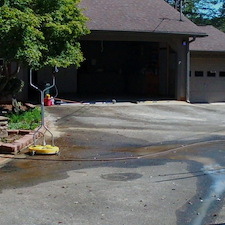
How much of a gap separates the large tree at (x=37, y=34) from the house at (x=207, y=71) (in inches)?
416

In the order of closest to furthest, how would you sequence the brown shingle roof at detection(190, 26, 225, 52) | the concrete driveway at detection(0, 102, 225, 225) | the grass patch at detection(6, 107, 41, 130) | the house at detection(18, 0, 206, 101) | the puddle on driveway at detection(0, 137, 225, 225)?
the concrete driveway at detection(0, 102, 225, 225) → the puddle on driveway at detection(0, 137, 225, 225) → the grass patch at detection(6, 107, 41, 130) → the house at detection(18, 0, 206, 101) → the brown shingle roof at detection(190, 26, 225, 52)

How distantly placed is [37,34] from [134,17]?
36.0ft

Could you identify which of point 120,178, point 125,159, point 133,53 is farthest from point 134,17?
point 120,178

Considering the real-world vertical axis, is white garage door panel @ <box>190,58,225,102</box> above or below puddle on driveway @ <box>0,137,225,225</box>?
above

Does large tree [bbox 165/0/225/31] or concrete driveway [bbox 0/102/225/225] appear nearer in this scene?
concrete driveway [bbox 0/102/225/225]

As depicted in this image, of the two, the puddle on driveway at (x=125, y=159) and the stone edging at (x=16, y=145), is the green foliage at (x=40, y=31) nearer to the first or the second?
the stone edging at (x=16, y=145)

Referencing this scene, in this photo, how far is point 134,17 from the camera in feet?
71.9

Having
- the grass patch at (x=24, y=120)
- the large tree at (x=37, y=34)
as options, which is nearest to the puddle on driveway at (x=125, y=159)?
the grass patch at (x=24, y=120)

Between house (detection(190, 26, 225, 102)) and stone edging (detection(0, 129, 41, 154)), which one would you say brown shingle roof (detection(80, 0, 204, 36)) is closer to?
house (detection(190, 26, 225, 102))

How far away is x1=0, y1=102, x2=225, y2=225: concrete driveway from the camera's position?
5.69 metres

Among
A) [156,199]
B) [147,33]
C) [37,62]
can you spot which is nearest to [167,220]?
[156,199]

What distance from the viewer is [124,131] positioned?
43.2 ft

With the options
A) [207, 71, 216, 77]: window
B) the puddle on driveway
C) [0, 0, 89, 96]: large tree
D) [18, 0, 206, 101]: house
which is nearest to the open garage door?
[18, 0, 206, 101]: house

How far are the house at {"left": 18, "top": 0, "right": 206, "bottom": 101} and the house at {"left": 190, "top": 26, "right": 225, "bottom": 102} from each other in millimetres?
992
